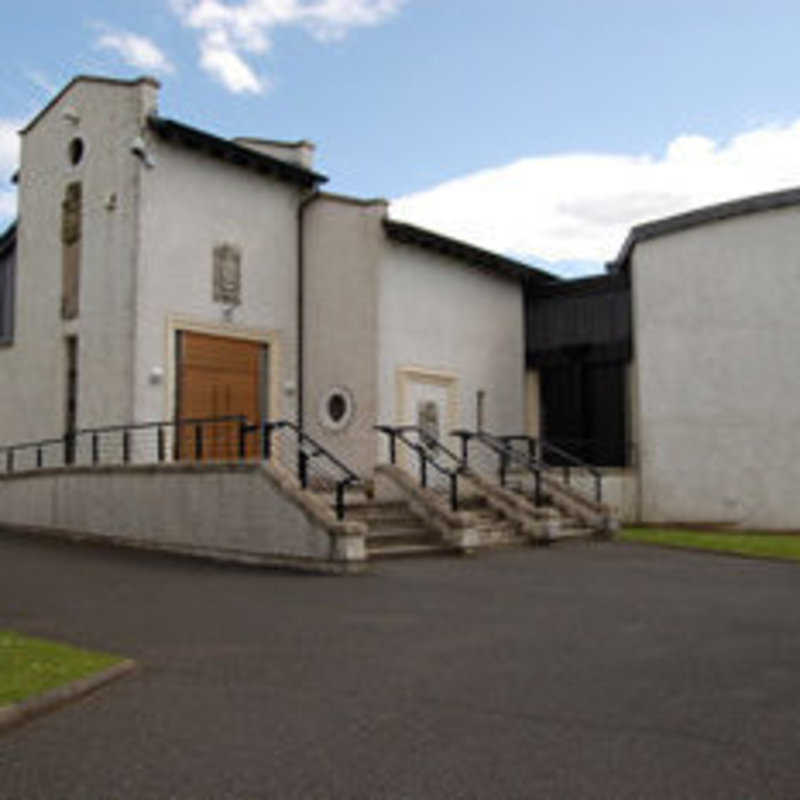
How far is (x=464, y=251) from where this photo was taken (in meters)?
18.7

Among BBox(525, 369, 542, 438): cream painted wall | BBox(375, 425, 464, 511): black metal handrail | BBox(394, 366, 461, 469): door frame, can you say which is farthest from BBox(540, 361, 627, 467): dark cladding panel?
BBox(375, 425, 464, 511): black metal handrail

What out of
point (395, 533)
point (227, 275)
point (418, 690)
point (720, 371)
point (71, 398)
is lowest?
point (418, 690)

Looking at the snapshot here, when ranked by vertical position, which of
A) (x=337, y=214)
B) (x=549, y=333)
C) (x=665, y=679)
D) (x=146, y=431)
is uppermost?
(x=337, y=214)

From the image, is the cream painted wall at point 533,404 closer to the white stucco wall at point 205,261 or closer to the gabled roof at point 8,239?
the white stucco wall at point 205,261

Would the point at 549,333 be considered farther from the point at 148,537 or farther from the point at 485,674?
the point at 485,674

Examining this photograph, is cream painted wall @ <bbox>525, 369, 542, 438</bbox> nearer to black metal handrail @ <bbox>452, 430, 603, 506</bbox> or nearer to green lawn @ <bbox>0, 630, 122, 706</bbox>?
black metal handrail @ <bbox>452, 430, 603, 506</bbox>

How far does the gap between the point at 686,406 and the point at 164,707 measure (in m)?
14.8

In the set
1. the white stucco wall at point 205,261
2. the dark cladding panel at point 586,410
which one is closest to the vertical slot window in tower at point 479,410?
the dark cladding panel at point 586,410

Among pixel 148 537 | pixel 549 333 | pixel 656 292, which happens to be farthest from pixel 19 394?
pixel 656 292

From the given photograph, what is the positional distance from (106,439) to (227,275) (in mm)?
3751

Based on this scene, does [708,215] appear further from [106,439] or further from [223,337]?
[106,439]

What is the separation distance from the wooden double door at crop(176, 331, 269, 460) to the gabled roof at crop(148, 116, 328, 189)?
11.3ft

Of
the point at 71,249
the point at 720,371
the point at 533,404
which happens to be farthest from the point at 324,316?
the point at 720,371

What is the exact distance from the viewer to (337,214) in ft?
57.7
